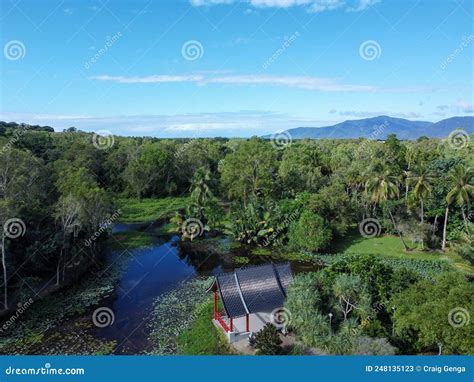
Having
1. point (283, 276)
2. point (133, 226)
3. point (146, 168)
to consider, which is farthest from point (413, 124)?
point (283, 276)

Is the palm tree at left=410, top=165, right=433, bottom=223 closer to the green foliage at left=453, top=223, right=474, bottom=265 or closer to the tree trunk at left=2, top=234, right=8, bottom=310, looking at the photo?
the green foliage at left=453, top=223, right=474, bottom=265

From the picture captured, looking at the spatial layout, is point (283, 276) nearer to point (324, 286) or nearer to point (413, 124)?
point (324, 286)

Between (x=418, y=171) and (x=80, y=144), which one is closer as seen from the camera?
(x=418, y=171)

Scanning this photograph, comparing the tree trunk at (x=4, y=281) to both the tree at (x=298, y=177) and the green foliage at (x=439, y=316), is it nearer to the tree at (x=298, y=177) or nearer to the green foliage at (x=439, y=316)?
the green foliage at (x=439, y=316)

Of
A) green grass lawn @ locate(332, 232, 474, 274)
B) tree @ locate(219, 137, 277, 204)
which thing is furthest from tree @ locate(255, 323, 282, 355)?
tree @ locate(219, 137, 277, 204)

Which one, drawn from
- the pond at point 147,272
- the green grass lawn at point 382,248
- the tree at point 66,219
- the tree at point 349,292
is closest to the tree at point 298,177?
the green grass lawn at point 382,248

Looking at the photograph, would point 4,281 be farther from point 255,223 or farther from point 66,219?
point 255,223

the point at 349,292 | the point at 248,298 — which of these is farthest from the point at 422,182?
the point at 248,298
